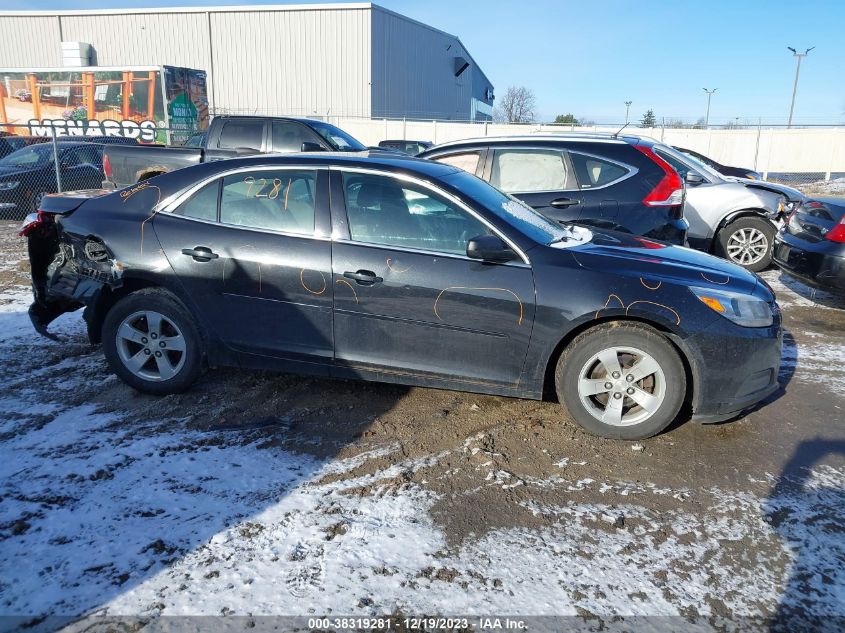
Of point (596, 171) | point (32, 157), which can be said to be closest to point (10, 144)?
point (32, 157)

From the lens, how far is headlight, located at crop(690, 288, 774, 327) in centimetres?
369

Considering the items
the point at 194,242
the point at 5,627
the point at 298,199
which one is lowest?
the point at 5,627

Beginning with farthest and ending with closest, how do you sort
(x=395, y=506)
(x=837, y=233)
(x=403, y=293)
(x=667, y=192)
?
(x=837, y=233), (x=667, y=192), (x=403, y=293), (x=395, y=506)

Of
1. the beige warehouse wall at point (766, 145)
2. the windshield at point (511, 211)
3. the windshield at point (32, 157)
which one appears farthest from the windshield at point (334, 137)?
the beige warehouse wall at point (766, 145)

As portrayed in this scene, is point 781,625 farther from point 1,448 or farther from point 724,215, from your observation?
point 724,215

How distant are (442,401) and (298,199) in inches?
67.6

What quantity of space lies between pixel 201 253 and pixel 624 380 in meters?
2.87

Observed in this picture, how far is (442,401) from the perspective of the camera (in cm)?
435

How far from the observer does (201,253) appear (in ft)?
13.6

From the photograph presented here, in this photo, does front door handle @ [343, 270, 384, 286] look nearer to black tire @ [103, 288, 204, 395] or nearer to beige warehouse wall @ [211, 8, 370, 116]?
black tire @ [103, 288, 204, 395]

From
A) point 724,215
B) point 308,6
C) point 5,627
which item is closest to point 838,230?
point 724,215

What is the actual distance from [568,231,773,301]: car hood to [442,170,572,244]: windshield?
253 millimetres

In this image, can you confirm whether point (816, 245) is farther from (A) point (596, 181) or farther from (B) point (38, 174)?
(B) point (38, 174)

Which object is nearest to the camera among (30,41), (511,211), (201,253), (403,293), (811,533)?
(811,533)
